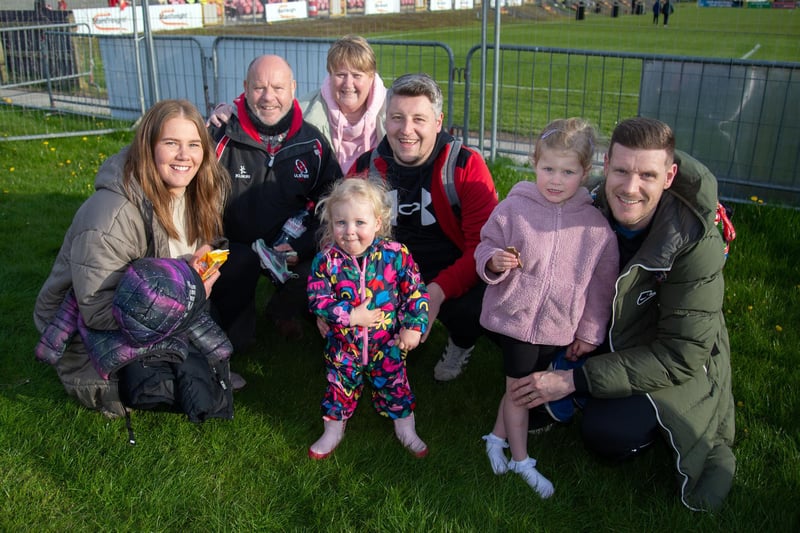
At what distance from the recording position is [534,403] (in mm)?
3137

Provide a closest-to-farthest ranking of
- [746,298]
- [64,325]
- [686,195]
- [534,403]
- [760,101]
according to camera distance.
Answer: [686,195], [534,403], [64,325], [746,298], [760,101]

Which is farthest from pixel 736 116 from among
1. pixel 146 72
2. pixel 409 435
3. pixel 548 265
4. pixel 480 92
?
pixel 146 72

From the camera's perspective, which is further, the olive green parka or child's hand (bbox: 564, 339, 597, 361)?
child's hand (bbox: 564, 339, 597, 361)

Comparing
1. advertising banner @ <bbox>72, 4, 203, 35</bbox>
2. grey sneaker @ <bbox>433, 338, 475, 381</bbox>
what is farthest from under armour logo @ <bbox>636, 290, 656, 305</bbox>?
advertising banner @ <bbox>72, 4, 203, 35</bbox>

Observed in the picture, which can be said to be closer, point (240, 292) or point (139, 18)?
point (240, 292)

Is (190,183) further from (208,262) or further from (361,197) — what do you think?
(361,197)

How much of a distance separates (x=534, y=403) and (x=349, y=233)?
44.8 inches

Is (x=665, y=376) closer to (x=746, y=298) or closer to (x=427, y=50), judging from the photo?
(x=746, y=298)

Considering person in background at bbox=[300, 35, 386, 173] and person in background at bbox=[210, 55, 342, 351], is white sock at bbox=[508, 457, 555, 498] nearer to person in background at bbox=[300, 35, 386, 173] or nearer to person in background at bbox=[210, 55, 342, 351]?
person in background at bbox=[210, 55, 342, 351]

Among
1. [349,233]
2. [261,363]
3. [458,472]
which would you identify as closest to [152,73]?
[261,363]

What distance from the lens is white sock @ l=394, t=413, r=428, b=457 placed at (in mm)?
3426

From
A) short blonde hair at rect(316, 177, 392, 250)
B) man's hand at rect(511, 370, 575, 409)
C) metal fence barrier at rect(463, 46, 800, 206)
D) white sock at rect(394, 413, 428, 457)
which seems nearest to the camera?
man's hand at rect(511, 370, 575, 409)

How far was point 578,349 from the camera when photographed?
3.18 m

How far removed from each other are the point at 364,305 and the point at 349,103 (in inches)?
70.8
